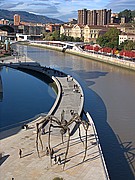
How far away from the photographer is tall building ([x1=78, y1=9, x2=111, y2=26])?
336 ft

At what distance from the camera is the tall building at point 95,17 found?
102 metres

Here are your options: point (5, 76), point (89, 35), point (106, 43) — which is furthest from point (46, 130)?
point (89, 35)

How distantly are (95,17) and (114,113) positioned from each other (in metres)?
92.0

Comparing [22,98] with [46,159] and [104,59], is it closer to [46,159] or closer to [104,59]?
[46,159]

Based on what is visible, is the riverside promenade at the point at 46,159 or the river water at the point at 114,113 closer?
the riverside promenade at the point at 46,159

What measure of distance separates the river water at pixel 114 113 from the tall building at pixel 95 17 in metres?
74.7

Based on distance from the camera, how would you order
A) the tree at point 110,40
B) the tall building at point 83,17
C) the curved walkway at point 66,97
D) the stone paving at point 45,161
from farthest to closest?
1. the tall building at point 83,17
2. the tree at point 110,40
3. the curved walkway at point 66,97
4. the stone paving at point 45,161

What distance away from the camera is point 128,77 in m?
28.5

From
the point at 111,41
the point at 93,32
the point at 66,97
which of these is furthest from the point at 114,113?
the point at 93,32

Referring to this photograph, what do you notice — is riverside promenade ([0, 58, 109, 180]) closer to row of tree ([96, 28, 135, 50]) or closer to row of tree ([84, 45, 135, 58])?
row of tree ([84, 45, 135, 58])

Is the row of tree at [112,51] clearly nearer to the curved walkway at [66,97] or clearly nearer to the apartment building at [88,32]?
the curved walkway at [66,97]

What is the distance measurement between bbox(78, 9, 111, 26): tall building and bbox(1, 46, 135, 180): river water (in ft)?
245

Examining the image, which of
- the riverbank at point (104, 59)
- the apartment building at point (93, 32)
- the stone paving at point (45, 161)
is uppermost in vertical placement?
the apartment building at point (93, 32)

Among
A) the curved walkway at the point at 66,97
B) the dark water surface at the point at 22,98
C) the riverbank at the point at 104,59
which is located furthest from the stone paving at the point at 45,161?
the riverbank at the point at 104,59
